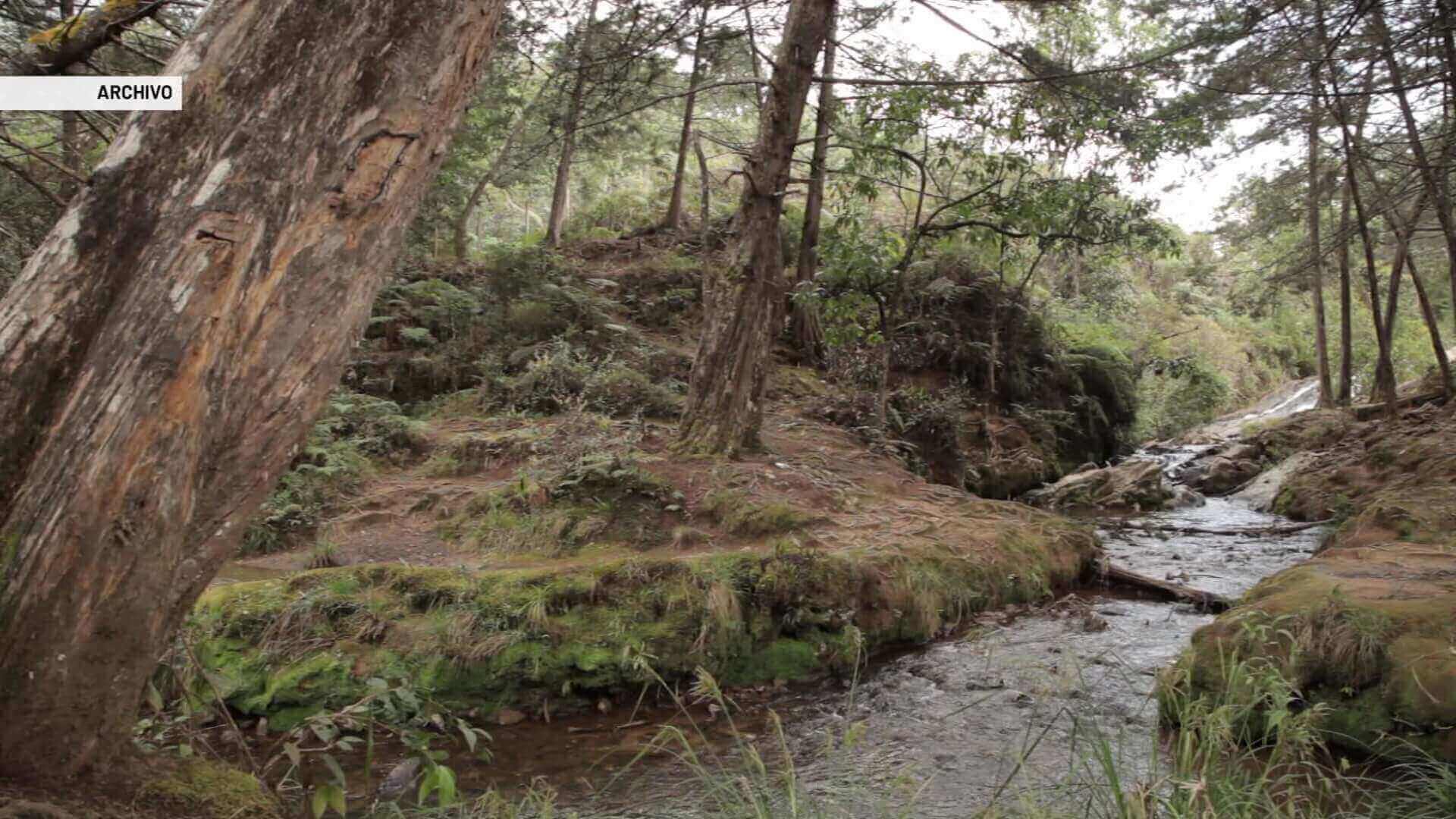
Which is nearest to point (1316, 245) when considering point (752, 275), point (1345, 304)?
point (1345, 304)

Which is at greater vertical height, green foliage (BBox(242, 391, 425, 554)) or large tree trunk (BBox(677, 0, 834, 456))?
large tree trunk (BBox(677, 0, 834, 456))

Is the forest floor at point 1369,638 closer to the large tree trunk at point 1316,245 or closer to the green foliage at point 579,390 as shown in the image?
the green foliage at point 579,390

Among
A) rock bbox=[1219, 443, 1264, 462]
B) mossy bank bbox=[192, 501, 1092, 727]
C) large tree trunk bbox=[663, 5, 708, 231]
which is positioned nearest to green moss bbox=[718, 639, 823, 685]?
mossy bank bbox=[192, 501, 1092, 727]

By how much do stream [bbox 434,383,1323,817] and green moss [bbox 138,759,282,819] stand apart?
4.37 feet

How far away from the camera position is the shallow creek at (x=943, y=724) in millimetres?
3445

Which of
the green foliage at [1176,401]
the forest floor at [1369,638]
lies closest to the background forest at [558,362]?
the forest floor at [1369,638]

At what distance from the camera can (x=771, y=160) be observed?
7.70 metres

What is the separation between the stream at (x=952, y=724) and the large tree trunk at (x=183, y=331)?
179cm

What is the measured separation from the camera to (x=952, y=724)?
436cm

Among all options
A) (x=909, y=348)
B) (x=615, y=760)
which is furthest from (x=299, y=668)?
(x=909, y=348)

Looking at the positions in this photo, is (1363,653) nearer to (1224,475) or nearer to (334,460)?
(334,460)

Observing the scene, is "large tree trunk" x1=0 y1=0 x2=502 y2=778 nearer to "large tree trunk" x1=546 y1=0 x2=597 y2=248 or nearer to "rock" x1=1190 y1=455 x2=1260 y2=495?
"large tree trunk" x1=546 y1=0 x2=597 y2=248

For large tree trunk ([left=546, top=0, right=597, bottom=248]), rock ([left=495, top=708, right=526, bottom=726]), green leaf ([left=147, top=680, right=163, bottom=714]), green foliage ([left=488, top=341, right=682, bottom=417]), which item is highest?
large tree trunk ([left=546, top=0, right=597, bottom=248])

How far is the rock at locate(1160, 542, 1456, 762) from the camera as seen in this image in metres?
3.70
